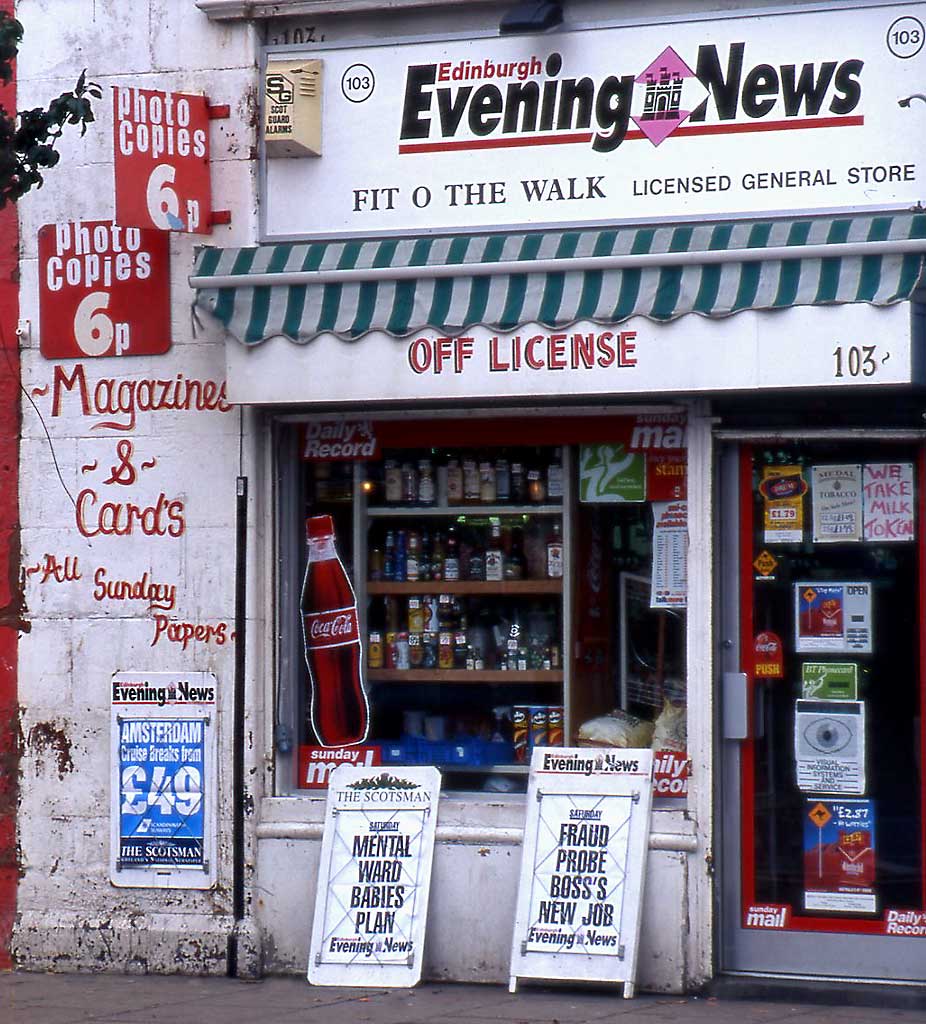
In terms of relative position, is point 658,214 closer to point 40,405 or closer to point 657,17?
point 657,17

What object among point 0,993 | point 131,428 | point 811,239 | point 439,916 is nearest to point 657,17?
point 811,239

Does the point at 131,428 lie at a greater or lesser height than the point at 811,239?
lesser

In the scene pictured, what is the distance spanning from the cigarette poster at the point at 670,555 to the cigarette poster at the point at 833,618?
50 cm

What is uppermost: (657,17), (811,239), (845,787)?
(657,17)

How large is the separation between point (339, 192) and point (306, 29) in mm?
815

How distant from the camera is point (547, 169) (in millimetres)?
7477

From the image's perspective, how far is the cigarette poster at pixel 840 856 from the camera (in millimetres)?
7148

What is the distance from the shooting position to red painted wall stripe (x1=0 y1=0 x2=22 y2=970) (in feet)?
26.5

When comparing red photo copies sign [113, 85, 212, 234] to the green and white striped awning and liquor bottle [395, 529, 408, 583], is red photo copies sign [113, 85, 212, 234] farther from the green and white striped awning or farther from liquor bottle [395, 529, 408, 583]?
liquor bottle [395, 529, 408, 583]

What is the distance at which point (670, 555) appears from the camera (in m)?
7.44

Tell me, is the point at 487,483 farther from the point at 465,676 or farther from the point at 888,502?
the point at 888,502

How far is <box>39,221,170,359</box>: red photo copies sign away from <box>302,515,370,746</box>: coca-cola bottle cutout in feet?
4.11

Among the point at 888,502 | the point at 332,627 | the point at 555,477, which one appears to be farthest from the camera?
the point at 332,627

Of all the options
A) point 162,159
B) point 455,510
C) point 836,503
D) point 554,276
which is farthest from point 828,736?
point 162,159
